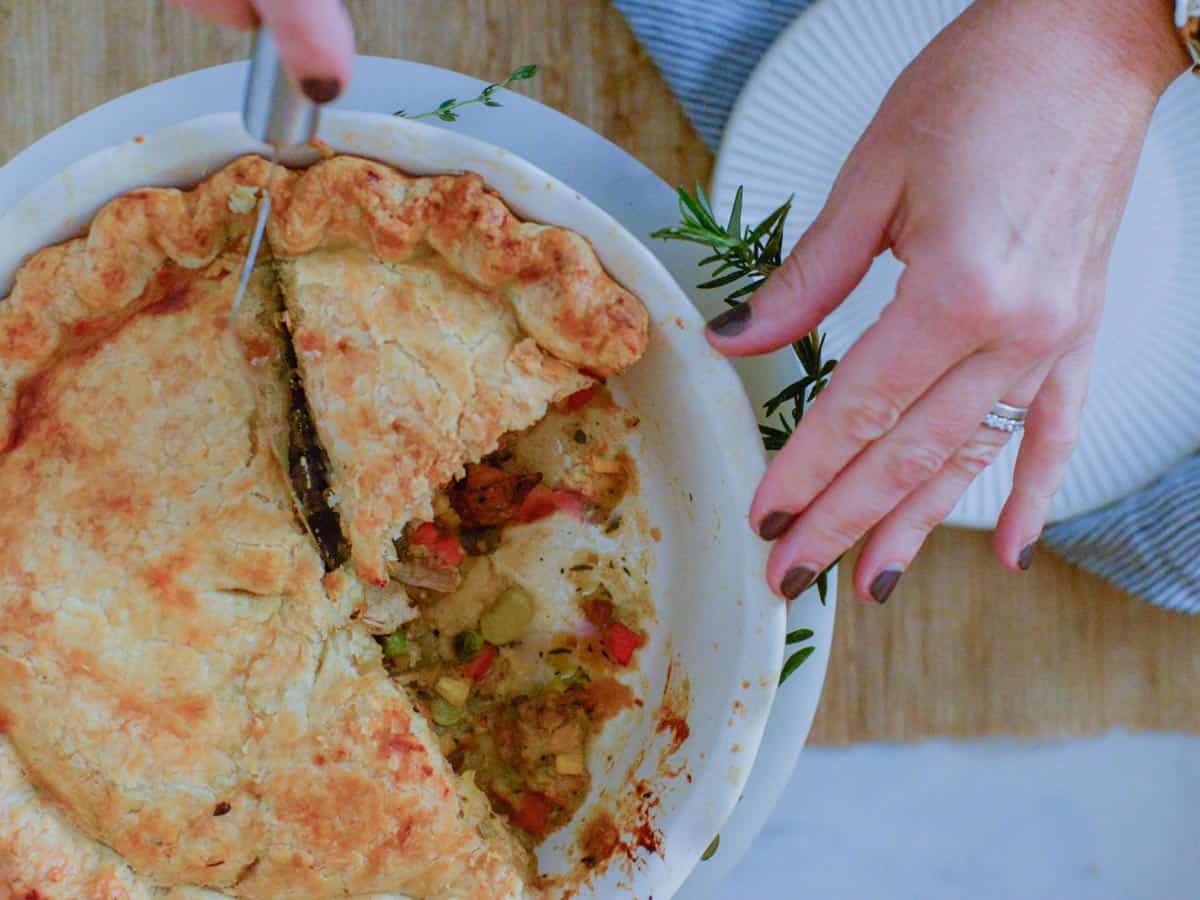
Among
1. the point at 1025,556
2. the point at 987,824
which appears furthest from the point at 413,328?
the point at 987,824

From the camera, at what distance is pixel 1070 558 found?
9.27 ft

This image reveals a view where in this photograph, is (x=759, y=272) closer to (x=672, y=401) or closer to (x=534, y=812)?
(x=672, y=401)

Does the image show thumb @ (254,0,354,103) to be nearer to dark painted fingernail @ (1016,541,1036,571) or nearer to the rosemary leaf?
the rosemary leaf

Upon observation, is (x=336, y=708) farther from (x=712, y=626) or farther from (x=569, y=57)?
(x=569, y=57)

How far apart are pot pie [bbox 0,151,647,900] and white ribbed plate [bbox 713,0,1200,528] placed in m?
0.68

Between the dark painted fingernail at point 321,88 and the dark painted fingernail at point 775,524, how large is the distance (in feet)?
3.23

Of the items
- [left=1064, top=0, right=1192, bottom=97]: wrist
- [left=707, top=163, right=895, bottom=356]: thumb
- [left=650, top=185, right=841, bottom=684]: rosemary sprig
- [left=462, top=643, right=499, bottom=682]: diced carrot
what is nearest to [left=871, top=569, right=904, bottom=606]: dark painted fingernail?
[left=650, top=185, right=841, bottom=684]: rosemary sprig

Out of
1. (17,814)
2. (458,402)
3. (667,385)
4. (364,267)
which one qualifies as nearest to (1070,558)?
(667,385)

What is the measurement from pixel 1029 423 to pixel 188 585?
5.04 feet

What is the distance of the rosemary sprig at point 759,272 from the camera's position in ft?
6.88

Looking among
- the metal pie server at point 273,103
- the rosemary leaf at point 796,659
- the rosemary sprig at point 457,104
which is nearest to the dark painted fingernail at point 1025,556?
the rosemary leaf at point 796,659

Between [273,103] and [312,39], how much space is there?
25 cm

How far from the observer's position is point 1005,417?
207 cm

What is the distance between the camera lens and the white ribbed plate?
2.49 meters
